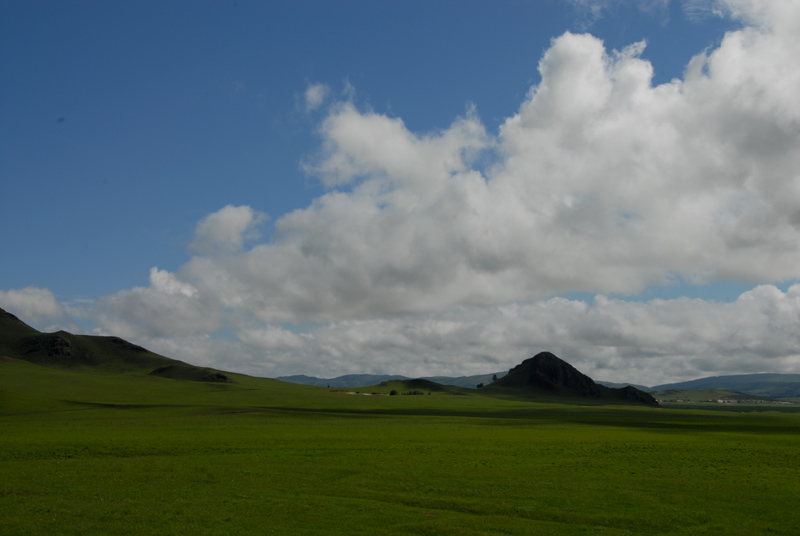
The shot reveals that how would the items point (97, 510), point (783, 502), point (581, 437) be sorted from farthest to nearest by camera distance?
point (581, 437) < point (783, 502) < point (97, 510)

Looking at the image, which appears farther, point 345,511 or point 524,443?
point 524,443

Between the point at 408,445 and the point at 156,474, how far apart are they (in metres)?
27.9

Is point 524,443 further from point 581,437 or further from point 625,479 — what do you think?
point 625,479

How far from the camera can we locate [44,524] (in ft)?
81.0

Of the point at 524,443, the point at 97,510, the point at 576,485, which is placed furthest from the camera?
the point at 524,443

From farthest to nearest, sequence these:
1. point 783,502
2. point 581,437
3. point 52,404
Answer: point 52,404
point 581,437
point 783,502

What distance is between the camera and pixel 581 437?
72875mm

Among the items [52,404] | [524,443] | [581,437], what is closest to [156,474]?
[524,443]

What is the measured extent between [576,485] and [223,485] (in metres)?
23.4

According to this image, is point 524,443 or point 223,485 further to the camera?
point 524,443

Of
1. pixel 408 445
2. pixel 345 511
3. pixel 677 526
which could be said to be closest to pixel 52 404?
pixel 408 445

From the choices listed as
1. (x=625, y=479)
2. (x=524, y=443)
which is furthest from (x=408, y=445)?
(x=625, y=479)

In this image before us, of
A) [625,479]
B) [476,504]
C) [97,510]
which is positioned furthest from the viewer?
[625,479]

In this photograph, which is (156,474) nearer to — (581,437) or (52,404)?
(581,437)
